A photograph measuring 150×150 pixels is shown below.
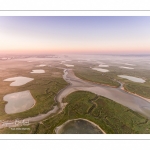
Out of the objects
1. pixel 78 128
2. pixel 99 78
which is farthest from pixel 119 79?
pixel 78 128

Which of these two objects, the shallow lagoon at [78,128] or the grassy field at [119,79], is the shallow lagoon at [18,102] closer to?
the shallow lagoon at [78,128]

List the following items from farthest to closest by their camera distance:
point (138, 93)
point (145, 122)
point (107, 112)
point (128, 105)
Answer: point (138, 93)
point (128, 105)
point (107, 112)
point (145, 122)

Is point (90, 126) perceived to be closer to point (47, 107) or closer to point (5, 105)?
point (47, 107)

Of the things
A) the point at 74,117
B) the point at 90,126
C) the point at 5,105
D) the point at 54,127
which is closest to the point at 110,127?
the point at 90,126

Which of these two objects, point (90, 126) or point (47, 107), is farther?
point (47, 107)

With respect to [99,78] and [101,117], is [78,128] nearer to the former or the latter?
[101,117]
